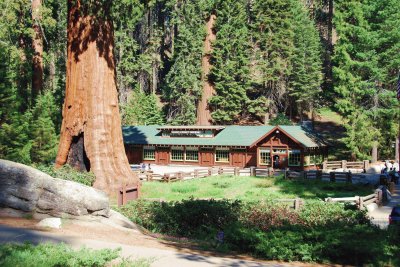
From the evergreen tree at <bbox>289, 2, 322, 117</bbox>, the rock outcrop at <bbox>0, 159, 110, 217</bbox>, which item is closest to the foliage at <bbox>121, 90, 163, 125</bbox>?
the evergreen tree at <bbox>289, 2, 322, 117</bbox>

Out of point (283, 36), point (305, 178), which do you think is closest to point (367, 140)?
point (305, 178)

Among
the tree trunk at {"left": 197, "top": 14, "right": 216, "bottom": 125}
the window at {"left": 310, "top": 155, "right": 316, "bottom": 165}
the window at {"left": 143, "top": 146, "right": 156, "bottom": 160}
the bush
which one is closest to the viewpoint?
the bush

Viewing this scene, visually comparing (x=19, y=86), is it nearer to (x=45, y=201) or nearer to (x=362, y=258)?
(x=45, y=201)

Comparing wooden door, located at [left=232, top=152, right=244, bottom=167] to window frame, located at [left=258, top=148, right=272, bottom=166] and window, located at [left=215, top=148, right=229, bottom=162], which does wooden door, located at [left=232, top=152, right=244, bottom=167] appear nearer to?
window, located at [left=215, top=148, right=229, bottom=162]

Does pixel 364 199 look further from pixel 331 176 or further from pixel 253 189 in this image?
pixel 331 176

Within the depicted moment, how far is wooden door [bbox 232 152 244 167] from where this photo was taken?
43.9 meters

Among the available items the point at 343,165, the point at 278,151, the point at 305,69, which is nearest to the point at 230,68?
the point at 305,69

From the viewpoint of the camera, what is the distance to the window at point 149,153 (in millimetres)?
48612

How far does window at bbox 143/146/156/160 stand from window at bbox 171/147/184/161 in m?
2.43

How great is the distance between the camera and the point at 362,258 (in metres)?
8.93

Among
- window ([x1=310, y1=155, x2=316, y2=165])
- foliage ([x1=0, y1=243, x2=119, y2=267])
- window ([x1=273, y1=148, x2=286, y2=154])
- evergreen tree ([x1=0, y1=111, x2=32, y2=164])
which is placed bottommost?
foliage ([x1=0, y1=243, x2=119, y2=267])

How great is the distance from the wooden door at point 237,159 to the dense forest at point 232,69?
11774 mm

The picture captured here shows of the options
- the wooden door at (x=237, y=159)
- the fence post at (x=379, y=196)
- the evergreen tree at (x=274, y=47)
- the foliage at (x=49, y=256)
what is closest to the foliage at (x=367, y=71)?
the wooden door at (x=237, y=159)

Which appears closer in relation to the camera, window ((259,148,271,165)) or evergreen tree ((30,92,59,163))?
evergreen tree ((30,92,59,163))
